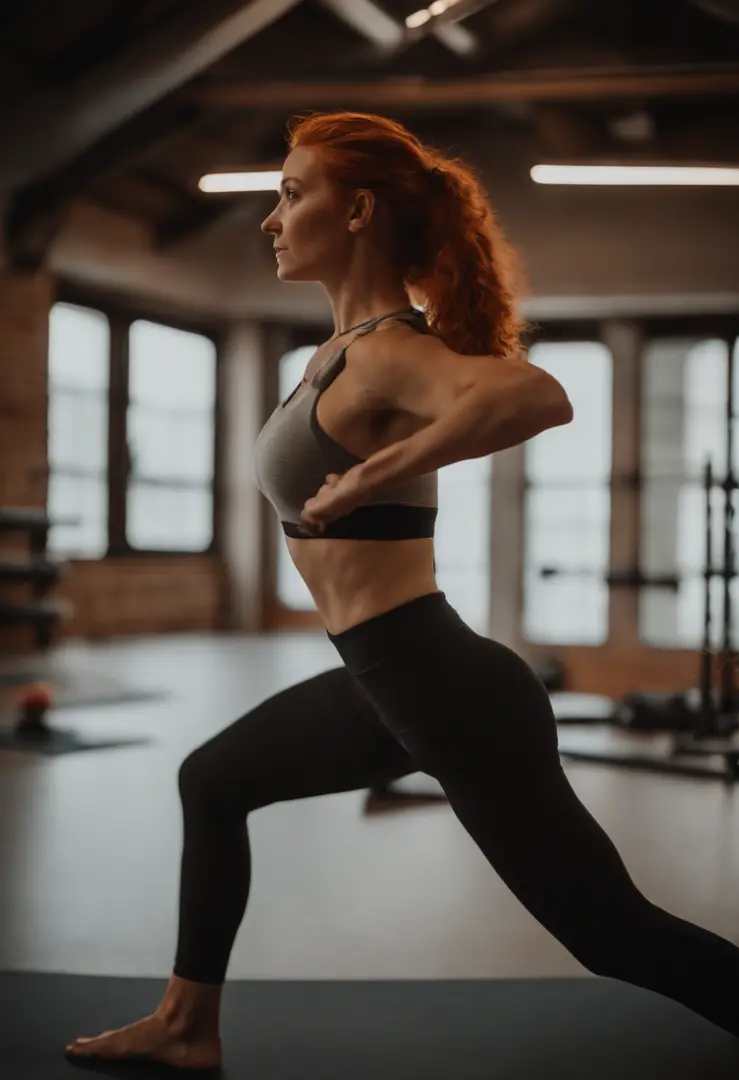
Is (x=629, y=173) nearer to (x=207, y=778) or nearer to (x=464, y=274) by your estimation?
(x=464, y=274)

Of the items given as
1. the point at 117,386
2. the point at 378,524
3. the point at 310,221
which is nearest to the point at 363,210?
the point at 310,221

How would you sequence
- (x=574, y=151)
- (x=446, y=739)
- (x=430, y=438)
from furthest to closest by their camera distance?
(x=574, y=151) < (x=446, y=739) < (x=430, y=438)

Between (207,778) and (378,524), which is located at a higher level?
(378,524)

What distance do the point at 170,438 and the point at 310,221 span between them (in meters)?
9.00

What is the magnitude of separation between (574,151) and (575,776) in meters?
5.57

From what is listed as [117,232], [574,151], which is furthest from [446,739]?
[117,232]

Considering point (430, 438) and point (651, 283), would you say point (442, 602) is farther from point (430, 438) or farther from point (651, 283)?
point (651, 283)

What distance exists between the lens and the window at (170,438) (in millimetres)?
10023

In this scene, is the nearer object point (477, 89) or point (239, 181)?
point (239, 181)

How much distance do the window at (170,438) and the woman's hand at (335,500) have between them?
8.72 m

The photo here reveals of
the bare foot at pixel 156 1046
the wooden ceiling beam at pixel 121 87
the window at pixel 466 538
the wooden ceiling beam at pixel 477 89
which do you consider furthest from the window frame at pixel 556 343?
the bare foot at pixel 156 1046

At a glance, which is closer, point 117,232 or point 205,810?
point 205,810

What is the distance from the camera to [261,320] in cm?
1084

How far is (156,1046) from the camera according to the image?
1739mm
